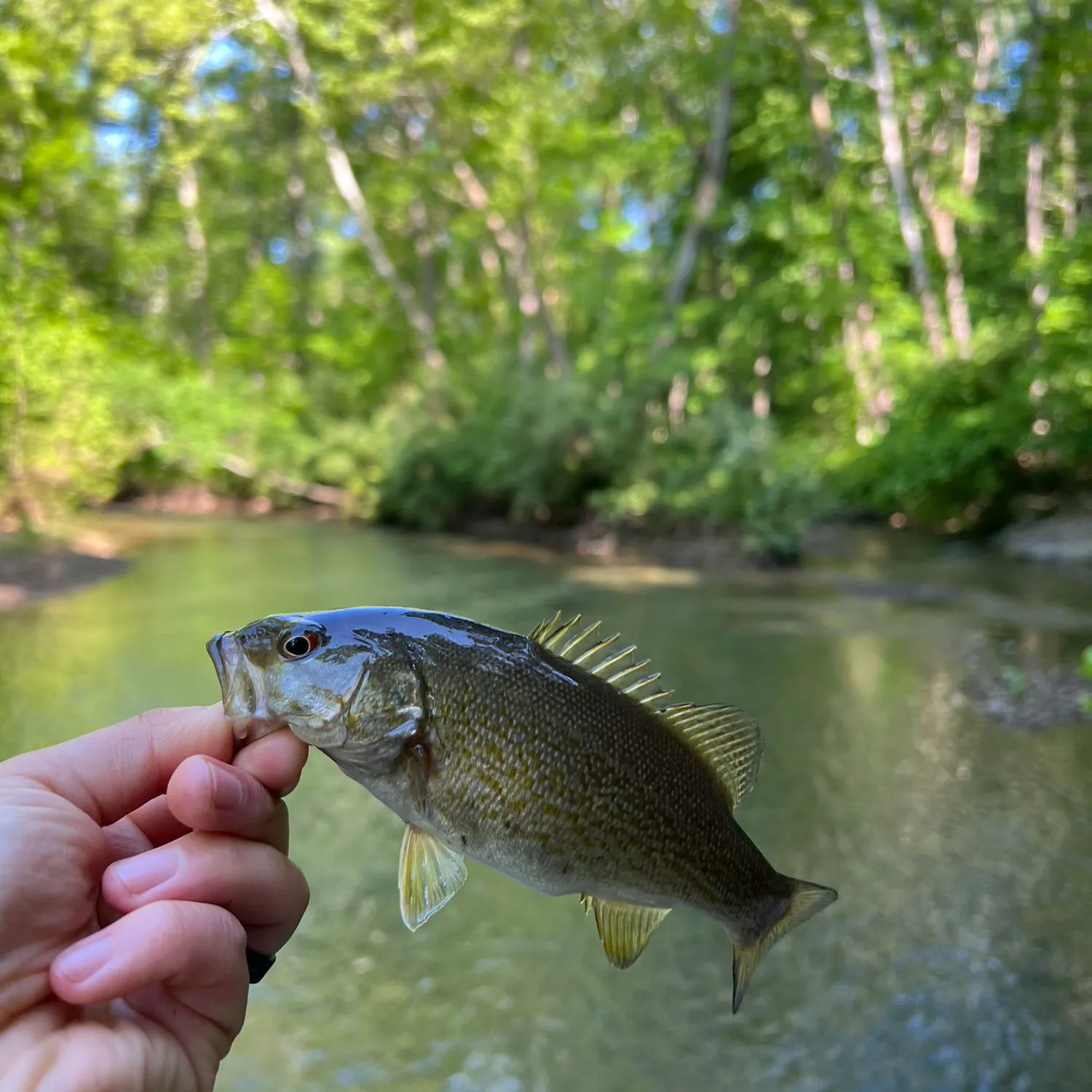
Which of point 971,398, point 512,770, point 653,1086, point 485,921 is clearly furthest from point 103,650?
point 971,398

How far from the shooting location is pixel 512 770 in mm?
1147

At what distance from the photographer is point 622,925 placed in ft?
4.11

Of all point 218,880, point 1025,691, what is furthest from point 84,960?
point 1025,691

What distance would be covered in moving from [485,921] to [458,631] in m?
3.50

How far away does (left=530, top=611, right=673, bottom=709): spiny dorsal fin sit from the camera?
1251mm

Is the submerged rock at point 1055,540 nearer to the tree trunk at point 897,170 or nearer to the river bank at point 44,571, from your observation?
the tree trunk at point 897,170

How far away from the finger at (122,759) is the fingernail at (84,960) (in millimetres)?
271

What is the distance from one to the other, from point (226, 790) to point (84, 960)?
0.25m

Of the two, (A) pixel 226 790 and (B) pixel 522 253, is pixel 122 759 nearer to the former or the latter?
(A) pixel 226 790

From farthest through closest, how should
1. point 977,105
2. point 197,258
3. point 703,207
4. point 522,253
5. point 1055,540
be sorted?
1. point 197,258
2. point 522,253
3. point 977,105
4. point 703,207
5. point 1055,540

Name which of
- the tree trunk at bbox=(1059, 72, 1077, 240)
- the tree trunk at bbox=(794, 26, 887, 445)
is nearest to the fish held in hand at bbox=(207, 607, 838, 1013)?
the tree trunk at bbox=(1059, 72, 1077, 240)

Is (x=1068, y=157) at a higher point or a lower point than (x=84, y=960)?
higher

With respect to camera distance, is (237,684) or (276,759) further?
(276,759)

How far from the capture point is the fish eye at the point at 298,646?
1131mm
